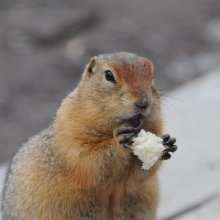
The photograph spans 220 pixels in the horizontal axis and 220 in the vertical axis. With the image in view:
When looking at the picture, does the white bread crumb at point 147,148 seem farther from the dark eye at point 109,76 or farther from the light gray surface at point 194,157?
the light gray surface at point 194,157

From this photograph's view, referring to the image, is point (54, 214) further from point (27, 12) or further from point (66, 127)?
point (27, 12)

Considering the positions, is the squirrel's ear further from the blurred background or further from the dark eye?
the blurred background

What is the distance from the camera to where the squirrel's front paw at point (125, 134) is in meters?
2.88

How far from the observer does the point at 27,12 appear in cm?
970

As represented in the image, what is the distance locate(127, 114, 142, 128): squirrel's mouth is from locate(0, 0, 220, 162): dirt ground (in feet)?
13.5

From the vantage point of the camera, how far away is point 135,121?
306 cm

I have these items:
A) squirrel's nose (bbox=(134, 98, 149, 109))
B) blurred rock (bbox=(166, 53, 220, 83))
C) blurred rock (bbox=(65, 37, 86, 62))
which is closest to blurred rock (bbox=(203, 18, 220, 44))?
blurred rock (bbox=(166, 53, 220, 83))

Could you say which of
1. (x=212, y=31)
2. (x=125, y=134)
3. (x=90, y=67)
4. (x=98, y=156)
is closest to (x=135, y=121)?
(x=125, y=134)

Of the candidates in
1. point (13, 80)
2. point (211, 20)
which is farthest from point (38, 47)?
point (211, 20)

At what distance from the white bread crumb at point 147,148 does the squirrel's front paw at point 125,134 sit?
0.05 metres

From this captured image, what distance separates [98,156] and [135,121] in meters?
0.39

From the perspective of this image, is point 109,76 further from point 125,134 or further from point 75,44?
point 75,44

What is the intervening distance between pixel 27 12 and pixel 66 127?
693cm

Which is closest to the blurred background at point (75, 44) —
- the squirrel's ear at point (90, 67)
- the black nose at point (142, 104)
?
the squirrel's ear at point (90, 67)
